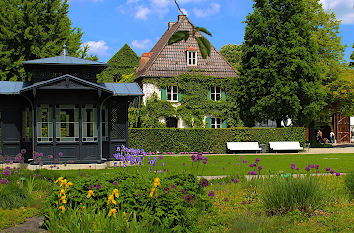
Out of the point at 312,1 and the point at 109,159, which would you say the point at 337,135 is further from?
the point at 109,159

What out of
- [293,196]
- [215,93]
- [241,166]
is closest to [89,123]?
[241,166]

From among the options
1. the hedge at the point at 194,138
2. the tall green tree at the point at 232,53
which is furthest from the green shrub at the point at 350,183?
the tall green tree at the point at 232,53

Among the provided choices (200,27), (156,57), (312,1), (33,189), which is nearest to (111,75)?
(156,57)

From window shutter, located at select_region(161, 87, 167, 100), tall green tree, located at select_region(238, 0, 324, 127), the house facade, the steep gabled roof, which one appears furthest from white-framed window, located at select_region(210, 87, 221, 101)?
the house facade

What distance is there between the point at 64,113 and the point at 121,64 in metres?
40.2

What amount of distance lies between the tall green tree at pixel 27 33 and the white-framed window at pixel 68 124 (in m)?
15.9

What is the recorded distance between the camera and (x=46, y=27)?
36.8 meters

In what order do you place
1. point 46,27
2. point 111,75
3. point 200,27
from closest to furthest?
point 200,27 → point 46,27 → point 111,75

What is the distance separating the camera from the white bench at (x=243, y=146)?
30.5m

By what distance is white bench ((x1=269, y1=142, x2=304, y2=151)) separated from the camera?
31.4 m

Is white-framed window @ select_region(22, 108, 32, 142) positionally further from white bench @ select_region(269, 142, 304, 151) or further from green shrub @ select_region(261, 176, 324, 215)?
white bench @ select_region(269, 142, 304, 151)

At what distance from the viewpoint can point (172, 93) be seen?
37.1 m

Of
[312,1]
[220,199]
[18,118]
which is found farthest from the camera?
[312,1]

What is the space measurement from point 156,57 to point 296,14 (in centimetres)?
1157
